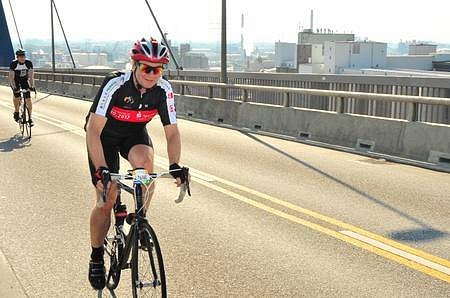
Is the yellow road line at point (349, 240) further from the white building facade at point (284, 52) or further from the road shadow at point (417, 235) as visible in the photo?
the white building facade at point (284, 52)

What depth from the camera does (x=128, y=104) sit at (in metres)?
4.37

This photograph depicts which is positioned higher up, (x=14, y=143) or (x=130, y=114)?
(x=130, y=114)

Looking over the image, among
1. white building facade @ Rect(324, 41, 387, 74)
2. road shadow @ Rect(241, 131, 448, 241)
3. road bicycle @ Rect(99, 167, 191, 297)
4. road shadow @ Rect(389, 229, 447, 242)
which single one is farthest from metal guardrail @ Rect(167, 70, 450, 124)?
white building facade @ Rect(324, 41, 387, 74)

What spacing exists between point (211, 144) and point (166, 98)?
372 inches

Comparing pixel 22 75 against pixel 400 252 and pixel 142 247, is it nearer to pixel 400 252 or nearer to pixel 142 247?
pixel 400 252

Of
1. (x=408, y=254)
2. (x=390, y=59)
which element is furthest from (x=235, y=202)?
(x=390, y=59)

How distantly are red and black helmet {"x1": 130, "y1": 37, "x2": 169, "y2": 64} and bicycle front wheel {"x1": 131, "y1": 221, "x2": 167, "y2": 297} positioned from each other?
43.0 inches

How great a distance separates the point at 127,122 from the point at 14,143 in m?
10.4

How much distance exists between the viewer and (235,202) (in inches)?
314

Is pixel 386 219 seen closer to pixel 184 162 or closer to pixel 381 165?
pixel 381 165

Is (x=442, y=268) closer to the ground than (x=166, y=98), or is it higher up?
closer to the ground

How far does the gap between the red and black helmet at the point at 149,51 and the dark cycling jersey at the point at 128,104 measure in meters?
0.31

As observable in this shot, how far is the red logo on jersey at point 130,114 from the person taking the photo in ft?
14.5

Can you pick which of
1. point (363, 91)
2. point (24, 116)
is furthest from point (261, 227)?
point (363, 91)
